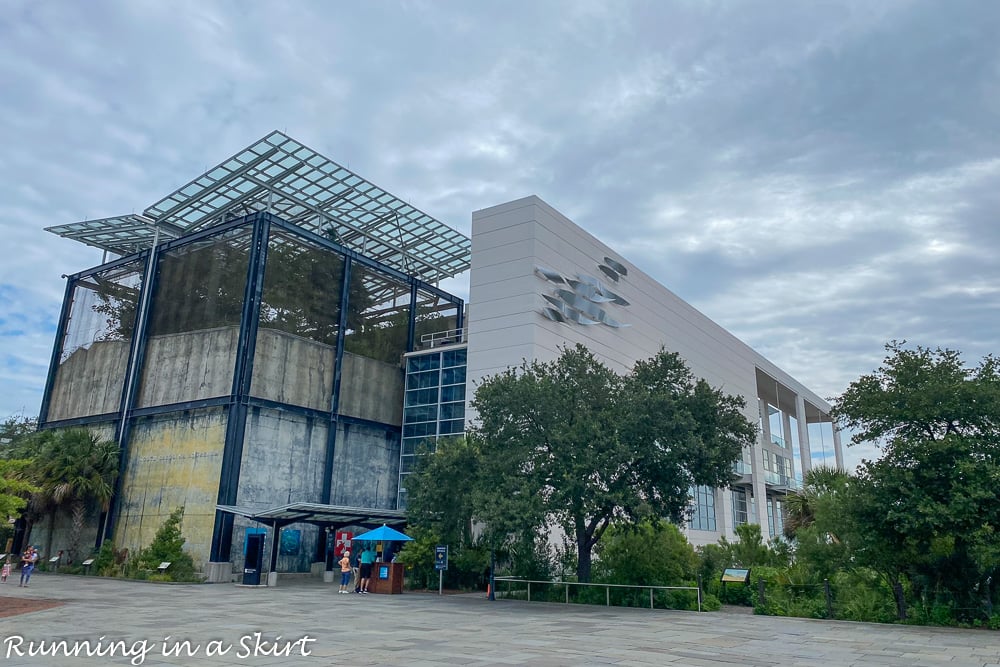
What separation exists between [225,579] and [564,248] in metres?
24.6

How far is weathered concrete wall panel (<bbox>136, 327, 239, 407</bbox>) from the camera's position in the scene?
124 feet

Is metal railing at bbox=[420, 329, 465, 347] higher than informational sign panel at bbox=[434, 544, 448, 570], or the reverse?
metal railing at bbox=[420, 329, 465, 347]

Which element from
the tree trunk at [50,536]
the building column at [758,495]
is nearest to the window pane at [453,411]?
the tree trunk at [50,536]

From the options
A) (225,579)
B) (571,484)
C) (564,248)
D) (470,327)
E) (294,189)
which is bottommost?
(225,579)

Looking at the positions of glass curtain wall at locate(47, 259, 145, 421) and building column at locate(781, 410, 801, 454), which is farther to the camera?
building column at locate(781, 410, 801, 454)

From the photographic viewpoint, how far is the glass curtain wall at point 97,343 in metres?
43.8

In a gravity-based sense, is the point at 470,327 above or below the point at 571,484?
above

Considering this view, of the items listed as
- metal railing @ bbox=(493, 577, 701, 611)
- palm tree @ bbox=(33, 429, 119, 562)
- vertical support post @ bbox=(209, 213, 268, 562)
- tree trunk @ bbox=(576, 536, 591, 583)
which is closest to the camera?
metal railing @ bbox=(493, 577, 701, 611)

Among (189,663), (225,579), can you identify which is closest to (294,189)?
(225,579)

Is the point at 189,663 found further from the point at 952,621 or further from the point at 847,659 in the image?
the point at 952,621

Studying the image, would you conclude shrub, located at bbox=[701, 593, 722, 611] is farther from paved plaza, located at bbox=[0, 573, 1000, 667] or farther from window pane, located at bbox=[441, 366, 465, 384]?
window pane, located at bbox=[441, 366, 465, 384]

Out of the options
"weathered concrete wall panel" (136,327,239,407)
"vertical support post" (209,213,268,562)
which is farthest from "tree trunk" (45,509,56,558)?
"vertical support post" (209,213,268,562)

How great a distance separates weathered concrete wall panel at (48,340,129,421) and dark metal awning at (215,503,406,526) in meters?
14.3

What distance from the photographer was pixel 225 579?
33.6 meters
